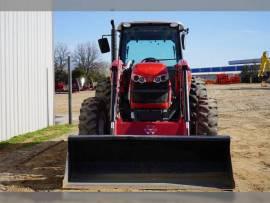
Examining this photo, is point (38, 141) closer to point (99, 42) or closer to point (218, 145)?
point (99, 42)

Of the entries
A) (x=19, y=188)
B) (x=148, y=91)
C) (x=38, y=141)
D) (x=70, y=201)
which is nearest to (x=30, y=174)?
(x=19, y=188)

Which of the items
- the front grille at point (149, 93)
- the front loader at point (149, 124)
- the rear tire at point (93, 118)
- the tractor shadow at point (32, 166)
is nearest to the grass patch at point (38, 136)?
the tractor shadow at point (32, 166)

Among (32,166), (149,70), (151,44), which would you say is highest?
(151,44)

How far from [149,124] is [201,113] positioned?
2.95 ft

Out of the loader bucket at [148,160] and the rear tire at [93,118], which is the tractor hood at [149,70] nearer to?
the rear tire at [93,118]

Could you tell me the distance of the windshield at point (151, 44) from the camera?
764cm

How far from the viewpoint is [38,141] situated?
10.8 metres

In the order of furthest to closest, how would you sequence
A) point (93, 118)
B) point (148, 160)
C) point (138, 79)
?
point (93, 118)
point (138, 79)
point (148, 160)

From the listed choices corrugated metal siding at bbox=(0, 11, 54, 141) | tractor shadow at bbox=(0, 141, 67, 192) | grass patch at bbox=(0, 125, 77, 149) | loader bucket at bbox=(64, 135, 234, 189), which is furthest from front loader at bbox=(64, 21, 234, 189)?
corrugated metal siding at bbox=(0, 11, 54, 141)

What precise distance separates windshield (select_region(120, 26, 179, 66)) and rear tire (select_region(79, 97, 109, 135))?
1.13 m

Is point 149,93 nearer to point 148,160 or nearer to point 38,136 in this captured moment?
point 148,160

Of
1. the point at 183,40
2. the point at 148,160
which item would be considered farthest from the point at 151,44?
the point at 148,160

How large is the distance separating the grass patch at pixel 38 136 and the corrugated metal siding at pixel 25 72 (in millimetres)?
224

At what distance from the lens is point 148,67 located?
6.81 meters
